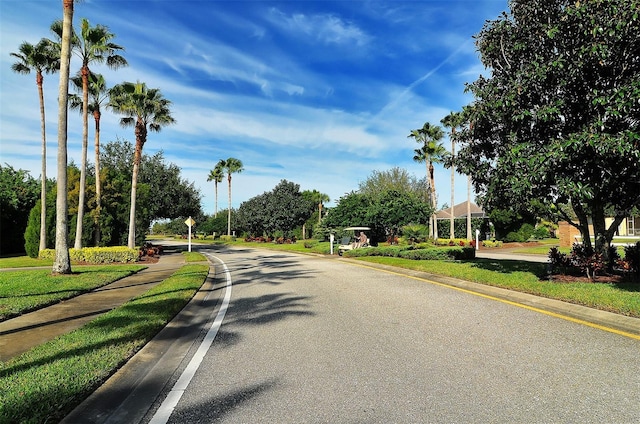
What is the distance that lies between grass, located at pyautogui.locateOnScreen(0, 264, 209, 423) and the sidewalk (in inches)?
12.8

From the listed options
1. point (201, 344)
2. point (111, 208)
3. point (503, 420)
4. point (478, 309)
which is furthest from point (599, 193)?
point (111, 208)

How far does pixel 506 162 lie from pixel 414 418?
25.8 feet

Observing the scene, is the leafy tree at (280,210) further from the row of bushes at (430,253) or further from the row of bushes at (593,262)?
the row of bushes at (593,262)

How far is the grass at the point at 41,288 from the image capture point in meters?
8.34

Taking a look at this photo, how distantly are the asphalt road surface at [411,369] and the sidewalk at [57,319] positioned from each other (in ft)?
8.12

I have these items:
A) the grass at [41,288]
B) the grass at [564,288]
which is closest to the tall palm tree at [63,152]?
the grass at [41,288]

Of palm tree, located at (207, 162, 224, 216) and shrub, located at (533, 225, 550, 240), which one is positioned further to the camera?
palm tree, located at (207, 162, 224, 216)

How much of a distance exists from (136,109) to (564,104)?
77.9 ft

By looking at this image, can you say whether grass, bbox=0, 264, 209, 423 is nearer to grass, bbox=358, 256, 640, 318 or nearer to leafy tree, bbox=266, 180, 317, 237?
grass, bbox=358, 256, 640, 318

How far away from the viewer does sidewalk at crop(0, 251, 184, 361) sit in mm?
5875

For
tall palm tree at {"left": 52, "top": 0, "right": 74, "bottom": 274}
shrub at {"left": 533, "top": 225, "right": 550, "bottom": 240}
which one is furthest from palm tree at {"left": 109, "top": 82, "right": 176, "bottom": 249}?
shrub at {"left": 533, "top": 225, "right": 550, "bottom": 240}

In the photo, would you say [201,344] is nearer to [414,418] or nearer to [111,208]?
[414,418]

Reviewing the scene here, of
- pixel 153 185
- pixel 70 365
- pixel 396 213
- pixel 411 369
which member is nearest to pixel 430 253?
pixel 411 369

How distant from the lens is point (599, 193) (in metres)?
10.6
